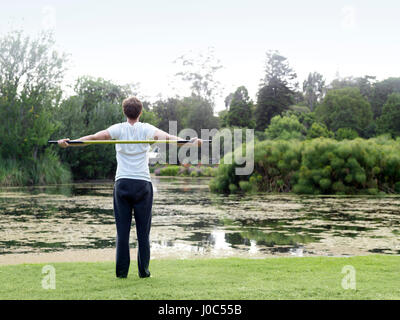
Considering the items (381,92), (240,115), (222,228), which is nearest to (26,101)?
(222,228)

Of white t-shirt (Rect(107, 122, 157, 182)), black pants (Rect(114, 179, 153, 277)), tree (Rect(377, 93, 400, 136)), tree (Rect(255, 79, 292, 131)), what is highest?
tree (Rect(255, 79, 292, 131))

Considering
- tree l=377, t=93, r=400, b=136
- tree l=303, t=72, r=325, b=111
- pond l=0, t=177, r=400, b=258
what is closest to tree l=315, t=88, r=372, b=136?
tree l=377, t=93, r=400, b=136

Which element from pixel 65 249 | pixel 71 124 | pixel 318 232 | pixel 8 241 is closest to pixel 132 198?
pixel 65 249

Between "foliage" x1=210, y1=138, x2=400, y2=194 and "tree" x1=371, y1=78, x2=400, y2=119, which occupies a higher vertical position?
"tree" x1=371, y1=78, x2=400, y2=119

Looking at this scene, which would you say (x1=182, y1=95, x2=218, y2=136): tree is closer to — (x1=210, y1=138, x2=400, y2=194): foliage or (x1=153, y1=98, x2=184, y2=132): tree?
(x1=153, y1=98, x2=184, y2=132): tree

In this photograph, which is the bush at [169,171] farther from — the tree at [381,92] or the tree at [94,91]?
the tree at [381,92]

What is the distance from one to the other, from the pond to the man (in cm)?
220

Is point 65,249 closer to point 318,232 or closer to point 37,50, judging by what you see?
point 318,232

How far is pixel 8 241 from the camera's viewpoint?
351 inches

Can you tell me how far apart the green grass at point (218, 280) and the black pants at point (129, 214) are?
6.6 inches

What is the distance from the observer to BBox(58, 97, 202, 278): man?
5379 millimetres

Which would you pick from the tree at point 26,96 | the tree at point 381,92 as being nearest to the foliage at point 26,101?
the tree at point 26,96

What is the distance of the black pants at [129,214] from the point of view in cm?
537
